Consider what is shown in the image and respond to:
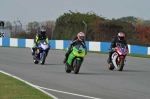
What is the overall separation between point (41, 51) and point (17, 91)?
35.4 feet

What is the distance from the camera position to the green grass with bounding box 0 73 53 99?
10.8 meters

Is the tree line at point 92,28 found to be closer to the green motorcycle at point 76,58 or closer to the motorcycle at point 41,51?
the motorcycle at point 41,51

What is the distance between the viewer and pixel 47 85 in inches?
534

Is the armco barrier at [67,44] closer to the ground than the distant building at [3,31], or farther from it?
closer to the ground

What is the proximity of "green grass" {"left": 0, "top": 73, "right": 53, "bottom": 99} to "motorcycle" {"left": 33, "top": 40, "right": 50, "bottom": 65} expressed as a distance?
836 centimetres

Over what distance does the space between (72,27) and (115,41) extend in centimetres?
3053

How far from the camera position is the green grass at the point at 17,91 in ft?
35.4

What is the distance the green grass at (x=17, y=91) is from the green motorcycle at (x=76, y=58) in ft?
13.5

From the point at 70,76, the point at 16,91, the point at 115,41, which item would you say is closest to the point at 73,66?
the point at 70,76

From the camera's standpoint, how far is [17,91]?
11.6 meters

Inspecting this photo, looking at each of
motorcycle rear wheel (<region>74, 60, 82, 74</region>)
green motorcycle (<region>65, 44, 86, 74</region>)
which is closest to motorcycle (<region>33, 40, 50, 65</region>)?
green motorcycle (<region>65, 44, 86, 74</region>)

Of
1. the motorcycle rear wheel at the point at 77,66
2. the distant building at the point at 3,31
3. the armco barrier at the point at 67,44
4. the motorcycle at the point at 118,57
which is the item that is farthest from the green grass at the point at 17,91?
the distant building at the point at 3,31

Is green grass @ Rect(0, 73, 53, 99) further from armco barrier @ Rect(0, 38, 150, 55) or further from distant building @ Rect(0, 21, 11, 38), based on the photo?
distant building @ Rect(0, 21, 11, 38)

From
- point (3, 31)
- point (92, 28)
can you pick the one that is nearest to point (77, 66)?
point (92, 28)
